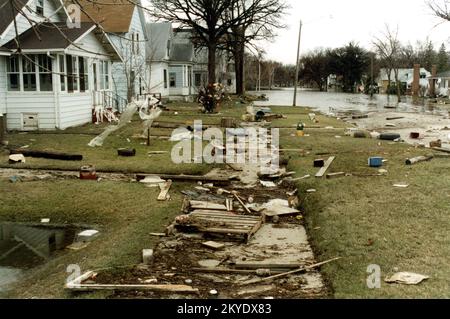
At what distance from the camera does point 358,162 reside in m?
13.1

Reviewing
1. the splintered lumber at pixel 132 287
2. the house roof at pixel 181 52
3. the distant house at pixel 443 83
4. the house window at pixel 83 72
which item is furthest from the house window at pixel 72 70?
the distant house at pixel 443 83

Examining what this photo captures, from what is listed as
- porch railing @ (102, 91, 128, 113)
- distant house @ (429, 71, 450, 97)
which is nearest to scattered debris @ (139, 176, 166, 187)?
porch railing @ (102, 91, 128, 113)

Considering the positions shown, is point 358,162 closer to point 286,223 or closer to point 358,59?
point 286,223

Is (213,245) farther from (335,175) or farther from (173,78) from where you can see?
(173,78)

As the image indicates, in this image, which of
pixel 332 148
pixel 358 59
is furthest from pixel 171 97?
pixel 358 59

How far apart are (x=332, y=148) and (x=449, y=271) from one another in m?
10.5

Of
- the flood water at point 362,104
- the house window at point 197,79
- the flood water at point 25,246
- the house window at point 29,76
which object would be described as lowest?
the flood water at point 25,246

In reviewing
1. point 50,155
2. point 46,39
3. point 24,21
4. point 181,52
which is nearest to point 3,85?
point 46,39

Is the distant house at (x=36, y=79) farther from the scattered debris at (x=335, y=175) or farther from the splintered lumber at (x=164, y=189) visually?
the scattered debris at (x=335, y=175)

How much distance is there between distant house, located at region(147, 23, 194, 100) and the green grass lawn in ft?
102

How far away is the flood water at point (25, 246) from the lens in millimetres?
6598

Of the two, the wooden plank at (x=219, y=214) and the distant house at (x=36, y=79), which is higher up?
the distant house at (x=36, y=79)

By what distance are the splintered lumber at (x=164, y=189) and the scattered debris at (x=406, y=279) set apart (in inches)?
206

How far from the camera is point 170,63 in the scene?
48594 millimetres
